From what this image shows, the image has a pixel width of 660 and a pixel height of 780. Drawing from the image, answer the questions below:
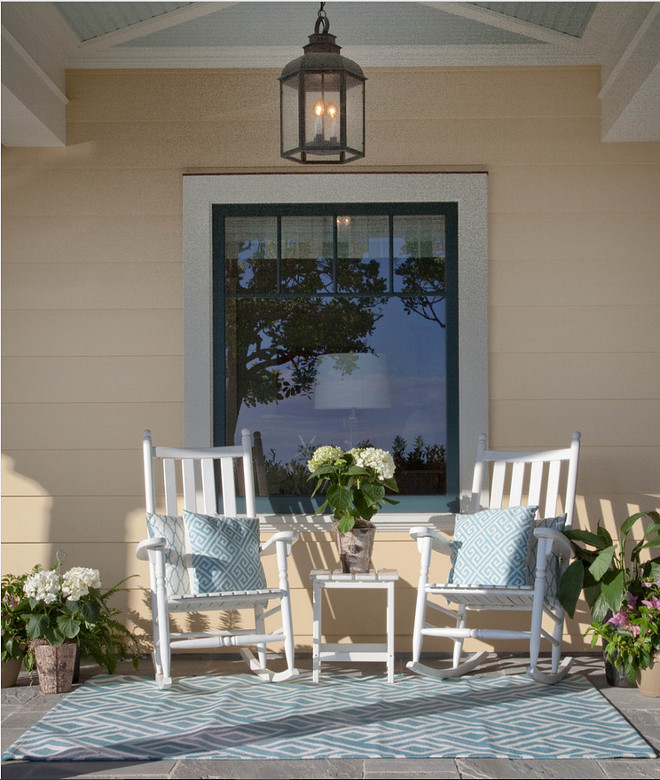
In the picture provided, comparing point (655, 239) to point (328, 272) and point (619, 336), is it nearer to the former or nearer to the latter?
point (619, 336)

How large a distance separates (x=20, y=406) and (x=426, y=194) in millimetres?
2273

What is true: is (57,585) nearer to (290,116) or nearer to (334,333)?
(334,333)

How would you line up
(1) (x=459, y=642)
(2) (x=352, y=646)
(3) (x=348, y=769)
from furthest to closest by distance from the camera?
(1) (x=459, y=642) < (2) (x=352, y=646) < (3) (x=348, y=769)

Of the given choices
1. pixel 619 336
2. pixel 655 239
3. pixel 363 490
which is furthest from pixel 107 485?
pixel 655 239

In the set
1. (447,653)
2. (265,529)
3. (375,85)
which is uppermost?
(375,85)

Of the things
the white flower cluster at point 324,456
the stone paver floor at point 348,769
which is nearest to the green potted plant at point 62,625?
the stone paver floor at point 348,769

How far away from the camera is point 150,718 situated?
11.4 feet

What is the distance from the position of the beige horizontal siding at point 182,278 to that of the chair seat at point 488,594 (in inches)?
27.8

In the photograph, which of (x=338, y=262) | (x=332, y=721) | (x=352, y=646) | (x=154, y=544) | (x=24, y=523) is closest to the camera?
(x=332, y=721)

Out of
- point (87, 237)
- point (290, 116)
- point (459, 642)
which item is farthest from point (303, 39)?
point (459, 642)

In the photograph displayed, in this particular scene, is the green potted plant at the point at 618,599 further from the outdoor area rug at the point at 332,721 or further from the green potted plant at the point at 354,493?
the green potted plant at the point at 354,493

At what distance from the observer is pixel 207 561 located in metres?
4.07

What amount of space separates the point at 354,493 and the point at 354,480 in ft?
0.23

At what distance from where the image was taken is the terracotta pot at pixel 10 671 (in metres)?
4.07
